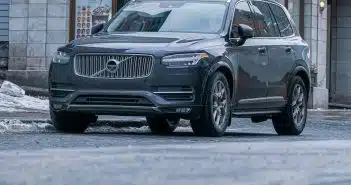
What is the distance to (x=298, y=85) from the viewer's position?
535 inches

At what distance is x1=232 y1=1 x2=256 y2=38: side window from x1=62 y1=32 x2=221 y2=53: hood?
2.15 feet

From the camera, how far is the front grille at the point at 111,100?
440 inches

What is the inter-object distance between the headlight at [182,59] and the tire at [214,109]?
26 centimetres

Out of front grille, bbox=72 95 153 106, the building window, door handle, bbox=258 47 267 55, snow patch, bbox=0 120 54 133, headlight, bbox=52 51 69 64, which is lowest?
snow patch, bbox=0 120 54 133

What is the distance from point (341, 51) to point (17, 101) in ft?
37.8

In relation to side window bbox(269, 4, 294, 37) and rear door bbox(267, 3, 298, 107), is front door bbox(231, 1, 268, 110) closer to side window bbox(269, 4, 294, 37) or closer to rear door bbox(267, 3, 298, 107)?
rear door bbox(267, 3, 298, 107)

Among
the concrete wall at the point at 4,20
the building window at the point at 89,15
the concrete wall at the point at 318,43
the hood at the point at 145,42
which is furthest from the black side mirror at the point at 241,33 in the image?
the concrete wall at the point at 318,43

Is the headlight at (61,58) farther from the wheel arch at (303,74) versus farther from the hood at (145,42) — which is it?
the wheel arch at (303,74)

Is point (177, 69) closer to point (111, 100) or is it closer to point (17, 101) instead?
point (111, 100)

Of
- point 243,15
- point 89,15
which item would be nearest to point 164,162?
point 243,15

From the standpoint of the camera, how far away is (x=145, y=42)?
11430 mm

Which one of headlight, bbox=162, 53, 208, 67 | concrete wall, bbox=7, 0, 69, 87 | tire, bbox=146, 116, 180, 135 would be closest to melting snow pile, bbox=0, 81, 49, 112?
concrete wall, bbox=7, 0, 69, 87

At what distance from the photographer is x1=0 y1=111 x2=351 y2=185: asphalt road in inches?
238

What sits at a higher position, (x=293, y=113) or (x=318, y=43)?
(x=318, y=43)
